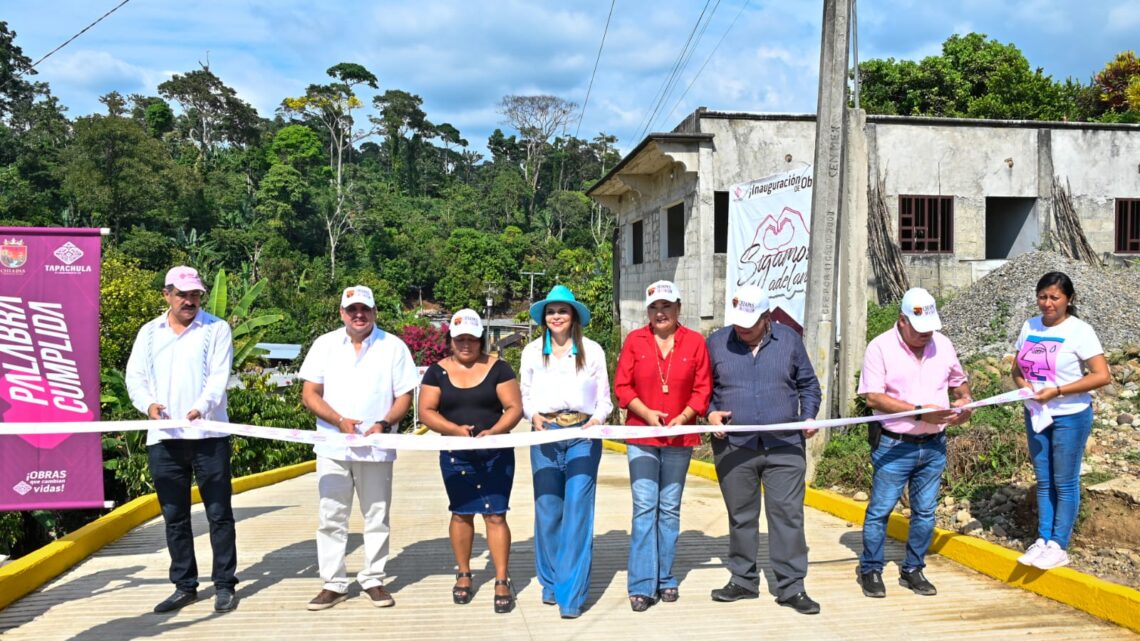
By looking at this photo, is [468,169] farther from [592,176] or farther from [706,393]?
[706,393]

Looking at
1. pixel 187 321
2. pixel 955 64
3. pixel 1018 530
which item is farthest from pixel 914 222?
pixel 955 64

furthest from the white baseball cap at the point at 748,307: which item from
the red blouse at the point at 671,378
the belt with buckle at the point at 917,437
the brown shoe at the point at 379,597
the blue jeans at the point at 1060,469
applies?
the brown shoe at the point at 379,597

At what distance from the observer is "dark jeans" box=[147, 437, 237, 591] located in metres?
5.08

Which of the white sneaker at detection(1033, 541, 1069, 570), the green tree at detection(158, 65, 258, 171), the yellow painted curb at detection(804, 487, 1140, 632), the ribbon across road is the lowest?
the yellow painted curb at detection(804, 487, 1140, 632)

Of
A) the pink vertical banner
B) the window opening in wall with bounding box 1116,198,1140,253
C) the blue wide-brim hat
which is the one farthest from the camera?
the window opening in wall with bounding box 1116,198,1140,253

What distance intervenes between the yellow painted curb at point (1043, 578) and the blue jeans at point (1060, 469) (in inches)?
10.0

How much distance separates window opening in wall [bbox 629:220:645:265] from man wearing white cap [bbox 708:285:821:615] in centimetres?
1654

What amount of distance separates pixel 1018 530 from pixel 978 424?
1758mm

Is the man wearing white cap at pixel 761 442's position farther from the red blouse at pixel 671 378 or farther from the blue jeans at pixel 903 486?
the blue jeans at pixel 903 486

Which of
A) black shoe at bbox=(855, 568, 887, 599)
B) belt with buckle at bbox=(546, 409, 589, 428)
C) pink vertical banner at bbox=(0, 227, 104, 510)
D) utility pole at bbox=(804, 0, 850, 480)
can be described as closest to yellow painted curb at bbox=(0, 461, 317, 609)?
pink vertical banner at bbox=(0, 227, 104, 510)

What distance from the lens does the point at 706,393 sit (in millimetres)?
5117

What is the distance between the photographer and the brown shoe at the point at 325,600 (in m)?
5.02

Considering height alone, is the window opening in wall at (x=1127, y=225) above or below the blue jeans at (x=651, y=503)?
above

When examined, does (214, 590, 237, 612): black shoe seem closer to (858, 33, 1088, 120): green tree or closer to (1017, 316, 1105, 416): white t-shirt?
(1017, 316, 1105, 416): white t-shirt
